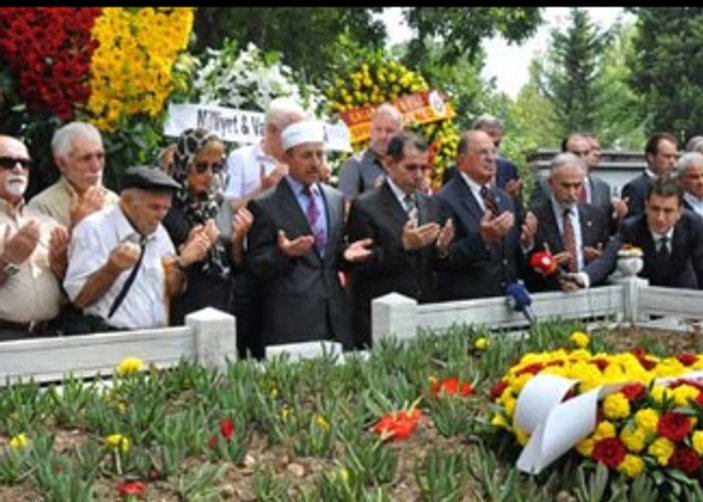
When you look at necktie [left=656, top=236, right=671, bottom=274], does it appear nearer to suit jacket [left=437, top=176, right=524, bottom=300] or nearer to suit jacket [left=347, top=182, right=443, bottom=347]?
suit jacket [left=437, top=176, right=524, bottom=300]

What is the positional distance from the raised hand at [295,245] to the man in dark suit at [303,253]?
30mm

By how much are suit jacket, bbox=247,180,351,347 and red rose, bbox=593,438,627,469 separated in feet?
7.60

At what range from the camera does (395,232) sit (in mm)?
6477

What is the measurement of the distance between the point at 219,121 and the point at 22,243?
8.37 ft

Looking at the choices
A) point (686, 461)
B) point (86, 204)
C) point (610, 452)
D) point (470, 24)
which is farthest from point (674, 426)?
point (470, 24)

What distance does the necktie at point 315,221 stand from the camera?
6275mm

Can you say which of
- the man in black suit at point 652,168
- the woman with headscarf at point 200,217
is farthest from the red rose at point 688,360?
the man in black suit at point 652,168

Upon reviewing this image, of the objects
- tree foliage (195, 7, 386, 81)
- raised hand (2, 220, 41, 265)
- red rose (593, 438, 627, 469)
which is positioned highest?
tree foliage (195, 7, 386, 81)

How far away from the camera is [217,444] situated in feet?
14.3

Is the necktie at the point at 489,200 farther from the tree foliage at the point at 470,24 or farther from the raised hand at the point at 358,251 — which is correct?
the tree foliage at the point at 470,24

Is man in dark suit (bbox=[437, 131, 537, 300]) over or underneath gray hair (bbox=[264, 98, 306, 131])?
underneath

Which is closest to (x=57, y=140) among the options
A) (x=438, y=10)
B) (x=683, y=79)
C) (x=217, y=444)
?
A: (x=217, y=444)

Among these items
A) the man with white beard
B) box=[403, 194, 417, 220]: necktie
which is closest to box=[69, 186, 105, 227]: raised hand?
the man with white beard

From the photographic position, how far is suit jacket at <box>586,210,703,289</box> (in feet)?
24.7
